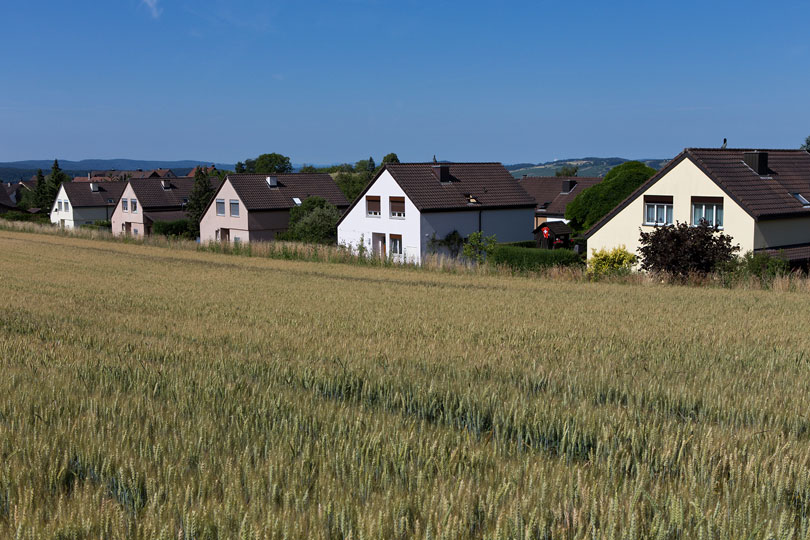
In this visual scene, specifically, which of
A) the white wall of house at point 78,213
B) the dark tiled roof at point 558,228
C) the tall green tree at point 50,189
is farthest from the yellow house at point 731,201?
the tall green tree at point 50,189

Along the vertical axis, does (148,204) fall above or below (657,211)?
above

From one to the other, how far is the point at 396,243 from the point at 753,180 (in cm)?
2354

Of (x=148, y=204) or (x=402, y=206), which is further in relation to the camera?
(x=148, y=204)

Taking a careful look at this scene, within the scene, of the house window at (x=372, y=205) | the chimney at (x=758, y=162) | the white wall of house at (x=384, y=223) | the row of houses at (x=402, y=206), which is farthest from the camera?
the house window at (x=372, y=205)

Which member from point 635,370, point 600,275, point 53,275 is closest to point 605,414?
point 635,370

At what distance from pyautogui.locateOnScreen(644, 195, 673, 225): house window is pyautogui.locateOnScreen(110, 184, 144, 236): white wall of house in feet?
180

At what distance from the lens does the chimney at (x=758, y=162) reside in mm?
41500

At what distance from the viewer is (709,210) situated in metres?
40.1

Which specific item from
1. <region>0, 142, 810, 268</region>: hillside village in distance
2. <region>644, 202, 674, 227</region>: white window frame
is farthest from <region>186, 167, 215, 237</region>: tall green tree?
<region>644, 202, 674, 227</region>: white window frame

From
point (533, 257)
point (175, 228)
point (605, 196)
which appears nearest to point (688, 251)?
point (533, 257)

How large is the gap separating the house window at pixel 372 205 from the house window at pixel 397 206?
4.89 ft

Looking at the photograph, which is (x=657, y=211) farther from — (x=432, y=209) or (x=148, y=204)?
(x=148, y=204)

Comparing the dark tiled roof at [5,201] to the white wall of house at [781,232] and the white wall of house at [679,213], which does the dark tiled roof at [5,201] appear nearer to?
the white wall of house at [679,213]

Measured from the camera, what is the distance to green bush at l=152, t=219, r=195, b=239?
7456cm
